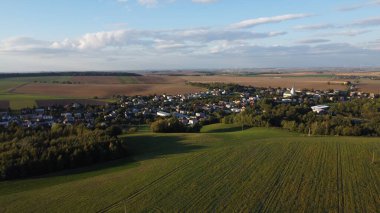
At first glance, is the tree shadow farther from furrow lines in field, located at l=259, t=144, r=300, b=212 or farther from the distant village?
the distant village

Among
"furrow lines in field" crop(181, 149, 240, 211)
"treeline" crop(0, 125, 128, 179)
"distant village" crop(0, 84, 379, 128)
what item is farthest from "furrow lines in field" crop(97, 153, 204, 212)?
"distant village" crop(0, 84, 379, 128)

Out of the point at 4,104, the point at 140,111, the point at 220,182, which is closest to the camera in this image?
the point at 220,182

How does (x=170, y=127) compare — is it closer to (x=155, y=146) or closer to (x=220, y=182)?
(x=155, y=146)

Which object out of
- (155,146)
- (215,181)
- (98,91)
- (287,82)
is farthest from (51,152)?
(287,82)

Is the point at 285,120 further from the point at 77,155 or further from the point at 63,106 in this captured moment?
the point at 63,106

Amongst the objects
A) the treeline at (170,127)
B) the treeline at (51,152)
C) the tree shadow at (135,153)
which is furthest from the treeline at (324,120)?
the treeline at (51,152)

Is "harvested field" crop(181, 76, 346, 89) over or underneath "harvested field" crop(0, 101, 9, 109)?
underneath

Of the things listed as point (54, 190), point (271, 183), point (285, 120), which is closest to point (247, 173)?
point (271, 183)
